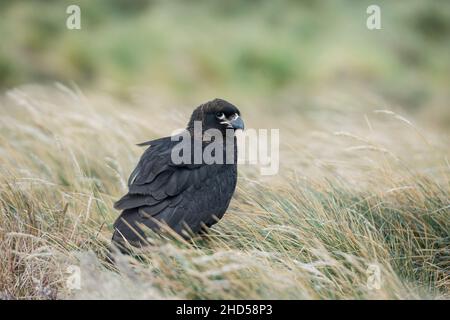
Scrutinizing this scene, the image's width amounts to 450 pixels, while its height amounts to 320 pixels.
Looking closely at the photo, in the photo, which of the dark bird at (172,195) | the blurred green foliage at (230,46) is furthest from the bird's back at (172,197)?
the blurred green foliage at (230,46)

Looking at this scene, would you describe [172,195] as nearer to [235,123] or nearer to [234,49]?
[235,123]

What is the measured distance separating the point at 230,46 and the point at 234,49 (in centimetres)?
16

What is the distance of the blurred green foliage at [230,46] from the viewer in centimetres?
1534

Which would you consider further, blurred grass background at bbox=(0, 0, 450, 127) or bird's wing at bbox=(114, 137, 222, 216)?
blurred grass background at bbox=(0, 0, 450, 127)

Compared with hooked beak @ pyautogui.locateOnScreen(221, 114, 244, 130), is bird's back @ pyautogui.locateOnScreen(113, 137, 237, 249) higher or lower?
lower

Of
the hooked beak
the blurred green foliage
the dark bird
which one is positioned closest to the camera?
the dark bird

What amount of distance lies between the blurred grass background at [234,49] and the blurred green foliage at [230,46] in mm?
24

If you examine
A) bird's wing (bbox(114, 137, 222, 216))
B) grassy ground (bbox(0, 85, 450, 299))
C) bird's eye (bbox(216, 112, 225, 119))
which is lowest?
grassy ground (bbox(0, 85, 450, 299))

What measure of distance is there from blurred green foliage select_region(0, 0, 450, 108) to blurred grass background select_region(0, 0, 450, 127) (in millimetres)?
24

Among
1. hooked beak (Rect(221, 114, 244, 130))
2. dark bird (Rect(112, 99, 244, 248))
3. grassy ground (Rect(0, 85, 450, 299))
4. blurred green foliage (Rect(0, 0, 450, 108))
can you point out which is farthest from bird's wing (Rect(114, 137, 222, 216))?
blurred green foliage (Rect(0, 0, 450, 108))

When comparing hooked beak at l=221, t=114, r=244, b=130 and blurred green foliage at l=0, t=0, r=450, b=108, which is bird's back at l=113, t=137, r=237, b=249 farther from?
blurred green foliage at l=0, t=0, r=450, b=108

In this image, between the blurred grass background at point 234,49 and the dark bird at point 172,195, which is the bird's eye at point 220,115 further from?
the blurred grass background at point 234,49

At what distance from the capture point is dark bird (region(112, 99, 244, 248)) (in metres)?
5.12

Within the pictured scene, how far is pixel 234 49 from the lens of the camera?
16172 mm
